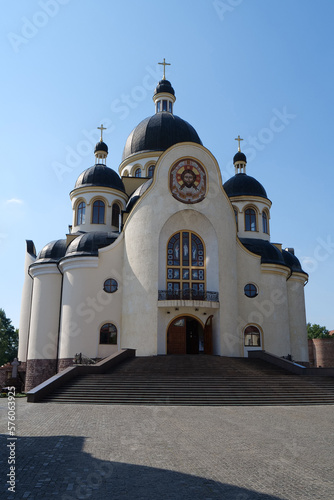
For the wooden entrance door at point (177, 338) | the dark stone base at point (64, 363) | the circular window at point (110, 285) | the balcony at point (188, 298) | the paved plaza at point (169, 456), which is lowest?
the paved plaza at point (169, 456)

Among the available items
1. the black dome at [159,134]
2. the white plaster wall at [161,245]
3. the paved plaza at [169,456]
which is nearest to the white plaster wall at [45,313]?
the white plaster wall at [161,245]

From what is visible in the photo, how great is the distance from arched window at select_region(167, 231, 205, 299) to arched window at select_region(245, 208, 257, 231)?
609 centimetres

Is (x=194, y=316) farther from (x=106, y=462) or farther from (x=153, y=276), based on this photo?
(x=106, y=462)

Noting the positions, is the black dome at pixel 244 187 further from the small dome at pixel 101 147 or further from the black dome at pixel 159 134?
the small dome at pixel 101 147

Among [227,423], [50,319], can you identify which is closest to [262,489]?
[227,423]

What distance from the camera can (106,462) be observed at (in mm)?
7141

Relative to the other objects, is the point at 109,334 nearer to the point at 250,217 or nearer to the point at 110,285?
the point at 110,285

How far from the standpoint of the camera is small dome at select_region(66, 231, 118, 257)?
26.0 m

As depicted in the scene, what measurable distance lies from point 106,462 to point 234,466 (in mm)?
1976

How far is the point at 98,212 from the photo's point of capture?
2977cm

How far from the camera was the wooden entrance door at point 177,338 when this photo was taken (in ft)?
81.8

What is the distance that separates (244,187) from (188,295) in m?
10.3

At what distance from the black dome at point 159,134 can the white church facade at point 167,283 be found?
18.7 ft

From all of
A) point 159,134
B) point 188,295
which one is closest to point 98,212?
point 159,134
